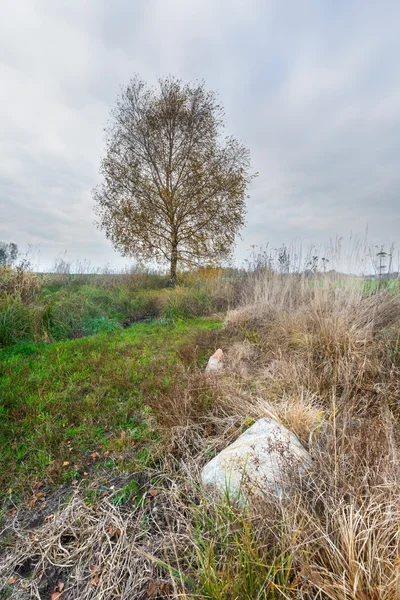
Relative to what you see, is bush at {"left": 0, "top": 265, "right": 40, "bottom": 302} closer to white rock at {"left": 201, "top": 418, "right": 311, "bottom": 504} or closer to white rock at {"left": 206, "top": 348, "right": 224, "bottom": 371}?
white rock at {"left": 206, "top": 348, "right": 224, "bottom": 371}

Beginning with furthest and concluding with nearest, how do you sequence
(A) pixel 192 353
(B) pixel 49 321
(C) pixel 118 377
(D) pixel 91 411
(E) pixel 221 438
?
(B) pixel 49 321, (A) pixel 192 353, (C) pixel 118 377, (D) pixel 91 411, (E) pixel 221 438

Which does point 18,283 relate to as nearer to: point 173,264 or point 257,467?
point 257,467

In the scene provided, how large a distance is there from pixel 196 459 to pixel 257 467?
2.07 ft

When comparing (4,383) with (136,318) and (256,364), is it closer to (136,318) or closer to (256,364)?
(256,364)

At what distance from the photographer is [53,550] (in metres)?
1.54

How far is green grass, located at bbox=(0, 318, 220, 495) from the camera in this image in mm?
2260

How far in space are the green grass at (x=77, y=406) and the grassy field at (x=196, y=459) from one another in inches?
0.7

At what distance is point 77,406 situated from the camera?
10.0ft

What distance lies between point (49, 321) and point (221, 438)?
201 inches

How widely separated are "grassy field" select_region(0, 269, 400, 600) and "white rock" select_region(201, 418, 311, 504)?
8cm

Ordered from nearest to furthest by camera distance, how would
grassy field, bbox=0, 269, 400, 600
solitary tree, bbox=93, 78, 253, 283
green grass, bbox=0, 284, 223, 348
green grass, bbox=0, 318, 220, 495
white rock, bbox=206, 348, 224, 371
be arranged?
1. grassy field, bbox=0, 269, 400, 600
2. green grass, bbox=0, 318, 220, 495
3. white rock, bbox=206, 348, 224, 371
4. green grass, bbox=0, 284, 223, 348
5. solitary tree, bbox=93, 78, 253, 283

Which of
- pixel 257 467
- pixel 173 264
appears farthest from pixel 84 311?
pixel 173 264

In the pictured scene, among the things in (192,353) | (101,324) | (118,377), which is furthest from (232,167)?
(118,377)

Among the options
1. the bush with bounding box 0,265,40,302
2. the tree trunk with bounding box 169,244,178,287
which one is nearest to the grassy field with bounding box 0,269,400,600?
the bush with bounding box 0,265,40,302
